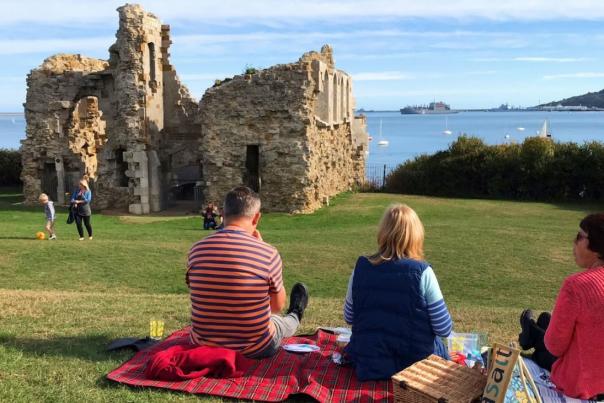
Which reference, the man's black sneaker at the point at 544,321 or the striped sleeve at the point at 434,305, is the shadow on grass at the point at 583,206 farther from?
the striped sleeve at the point at 434,305

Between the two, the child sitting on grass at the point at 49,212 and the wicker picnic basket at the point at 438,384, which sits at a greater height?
the wicker picnic basket at the point at 438,384

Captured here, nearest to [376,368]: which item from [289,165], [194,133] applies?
[289,165]

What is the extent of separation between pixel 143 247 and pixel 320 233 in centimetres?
592

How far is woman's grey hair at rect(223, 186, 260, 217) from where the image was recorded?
5289 mm

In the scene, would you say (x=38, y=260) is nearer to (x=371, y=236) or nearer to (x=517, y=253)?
(x=371, y=236)

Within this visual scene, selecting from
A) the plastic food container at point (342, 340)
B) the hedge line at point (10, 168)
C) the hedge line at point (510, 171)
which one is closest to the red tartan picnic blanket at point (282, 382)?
the plastic food container at point (342, 340)

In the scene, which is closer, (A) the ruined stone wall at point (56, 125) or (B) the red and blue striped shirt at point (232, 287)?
(B) the red and blue striped shirt at point (232, 287)

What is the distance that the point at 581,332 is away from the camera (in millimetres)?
4438

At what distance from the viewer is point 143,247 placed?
16.0 metres

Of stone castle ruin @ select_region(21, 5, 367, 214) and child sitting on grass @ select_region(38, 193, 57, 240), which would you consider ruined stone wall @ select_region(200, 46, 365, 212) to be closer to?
stone castle ruin @ select_region(21, 5, 367, 214)

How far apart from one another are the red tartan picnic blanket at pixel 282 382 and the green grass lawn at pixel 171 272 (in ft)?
0.52

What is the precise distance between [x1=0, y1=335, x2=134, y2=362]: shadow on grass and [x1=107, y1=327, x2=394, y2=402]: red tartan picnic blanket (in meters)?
0.38

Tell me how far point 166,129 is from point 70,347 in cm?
2317

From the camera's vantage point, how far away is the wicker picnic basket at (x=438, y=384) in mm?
4273
